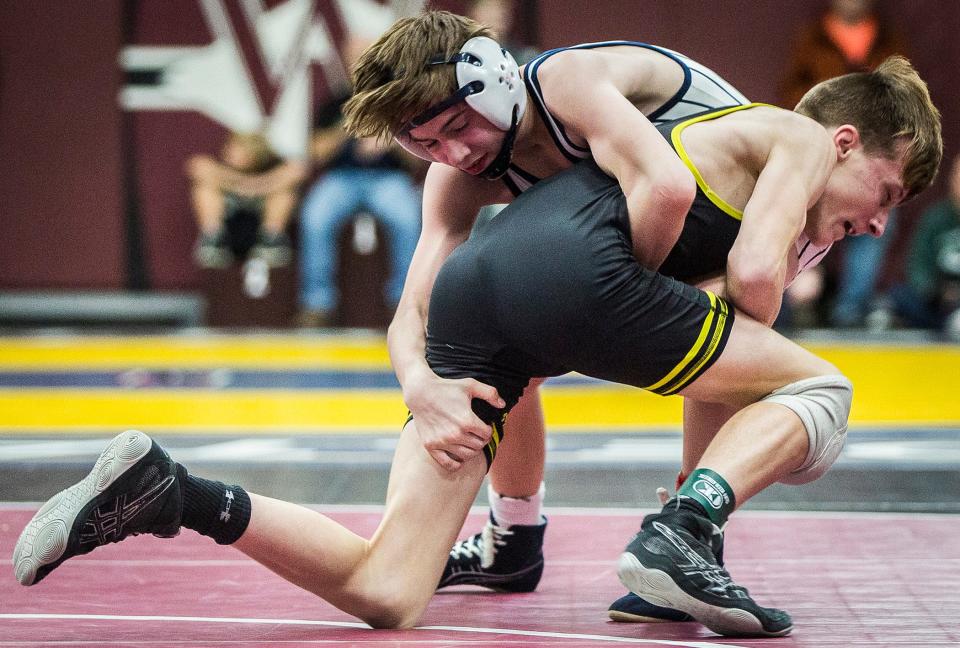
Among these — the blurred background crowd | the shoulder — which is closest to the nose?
the shoulder

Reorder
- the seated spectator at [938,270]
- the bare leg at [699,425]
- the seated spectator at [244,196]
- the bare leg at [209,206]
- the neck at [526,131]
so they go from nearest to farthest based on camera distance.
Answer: the neck at [526,131] < the bare leg at [699,425] < the seated spectator at [938,270] < the seated spectator at [244,196] < the bare leg at [209,206]

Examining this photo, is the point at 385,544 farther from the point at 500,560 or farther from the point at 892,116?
the point at 892,116

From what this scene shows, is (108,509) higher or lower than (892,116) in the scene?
lower

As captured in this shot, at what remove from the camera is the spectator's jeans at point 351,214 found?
29.3 ft

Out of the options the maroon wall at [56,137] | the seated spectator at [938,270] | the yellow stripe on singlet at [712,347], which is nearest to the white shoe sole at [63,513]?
the yellow stripe on singlet at [712,347]

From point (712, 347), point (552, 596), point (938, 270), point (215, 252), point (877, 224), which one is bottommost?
point (215, 252)

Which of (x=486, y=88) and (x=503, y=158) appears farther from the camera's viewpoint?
(x=503, y=158)

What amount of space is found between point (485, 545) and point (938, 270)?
6520mm

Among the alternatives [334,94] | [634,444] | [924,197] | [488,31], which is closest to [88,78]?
[334,94]

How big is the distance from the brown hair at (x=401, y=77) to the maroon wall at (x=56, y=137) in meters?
8.56

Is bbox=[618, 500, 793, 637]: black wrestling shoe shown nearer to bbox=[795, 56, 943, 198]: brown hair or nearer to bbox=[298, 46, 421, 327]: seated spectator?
bbox=[795, 56, 943, 198]: brown hair


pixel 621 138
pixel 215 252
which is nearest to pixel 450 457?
pixel 621 138

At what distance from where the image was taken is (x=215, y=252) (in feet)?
31.0

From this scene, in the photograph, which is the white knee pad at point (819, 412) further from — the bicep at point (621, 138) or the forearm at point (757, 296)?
the bicep at point (621, 138)
